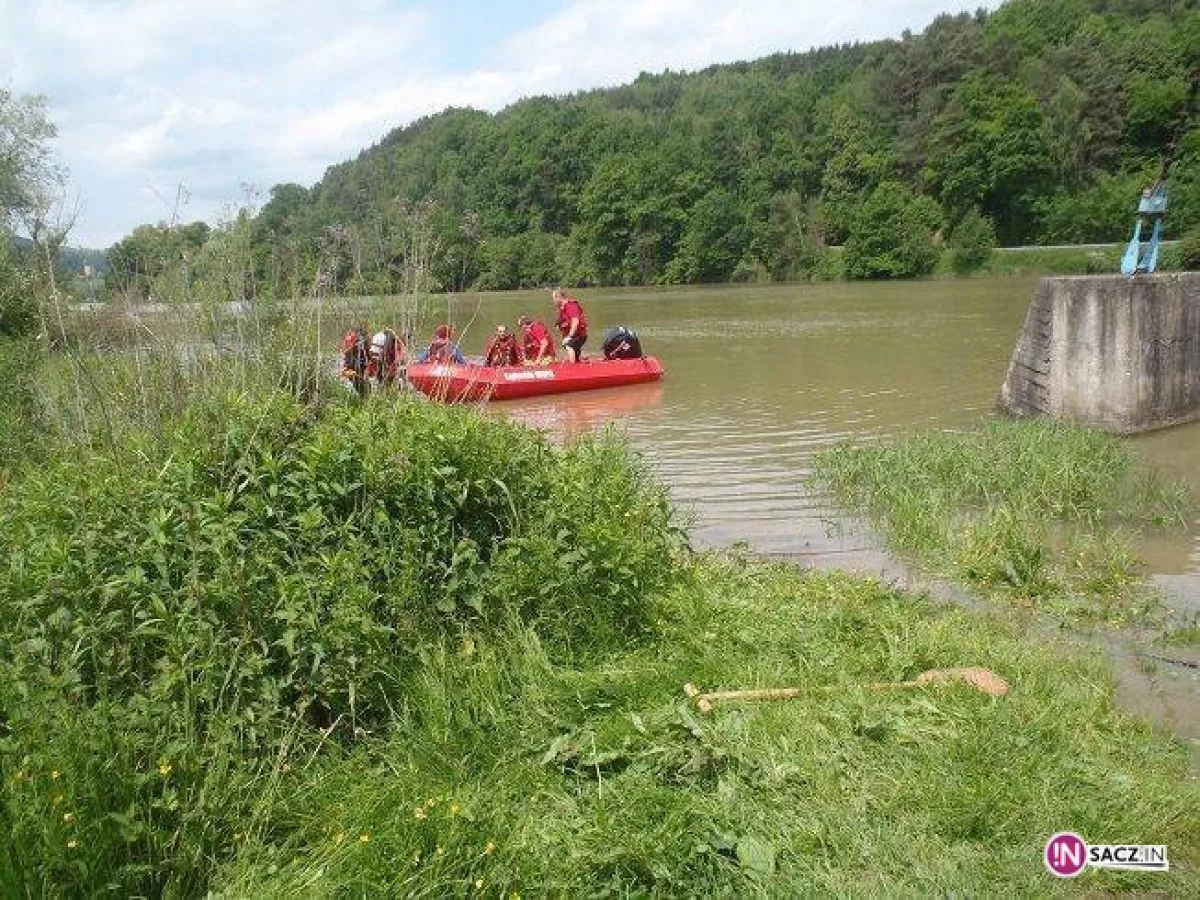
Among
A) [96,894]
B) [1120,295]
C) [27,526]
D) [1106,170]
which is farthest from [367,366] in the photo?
[1106,170]

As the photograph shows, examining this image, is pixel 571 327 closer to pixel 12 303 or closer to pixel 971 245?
pixel 12 303

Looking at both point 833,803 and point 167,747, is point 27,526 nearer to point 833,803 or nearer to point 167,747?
point 167,747

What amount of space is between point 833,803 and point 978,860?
459 mm

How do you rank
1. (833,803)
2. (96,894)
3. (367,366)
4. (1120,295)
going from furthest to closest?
(1120,295), (367,366), (833,803), (96,894)

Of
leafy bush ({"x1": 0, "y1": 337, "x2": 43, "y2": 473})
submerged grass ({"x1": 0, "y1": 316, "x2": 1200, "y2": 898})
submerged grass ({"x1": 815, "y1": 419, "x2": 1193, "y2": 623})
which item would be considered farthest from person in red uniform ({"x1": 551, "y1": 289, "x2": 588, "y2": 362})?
submerged grass ({"x1": 0, "y1": 316, "x2": 1200, "y2": 898})

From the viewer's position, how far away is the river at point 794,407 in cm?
763

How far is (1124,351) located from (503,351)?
893 centimetres

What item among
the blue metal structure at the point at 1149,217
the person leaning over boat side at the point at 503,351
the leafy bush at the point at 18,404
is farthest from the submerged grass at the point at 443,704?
the person leaning over boat side at the point at 503,351

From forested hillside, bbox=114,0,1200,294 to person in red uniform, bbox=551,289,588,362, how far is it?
35015 millimetres

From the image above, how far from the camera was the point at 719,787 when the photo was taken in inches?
129

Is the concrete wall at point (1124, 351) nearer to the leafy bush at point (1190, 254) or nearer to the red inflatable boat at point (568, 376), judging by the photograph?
the red inflatable boat at point (568, 376)

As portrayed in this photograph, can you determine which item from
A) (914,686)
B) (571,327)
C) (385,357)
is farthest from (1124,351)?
(571,327)

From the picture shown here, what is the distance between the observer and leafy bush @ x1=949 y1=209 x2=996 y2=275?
188 ft

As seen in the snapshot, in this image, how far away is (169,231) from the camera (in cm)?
563
